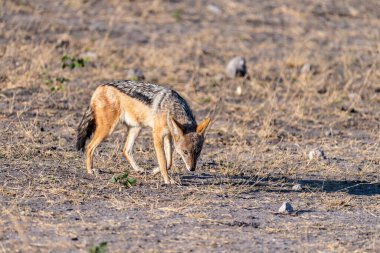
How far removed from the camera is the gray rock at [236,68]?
1638 centimetres

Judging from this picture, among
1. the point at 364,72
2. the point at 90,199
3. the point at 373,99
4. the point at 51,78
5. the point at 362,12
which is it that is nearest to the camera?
the point at 90,199

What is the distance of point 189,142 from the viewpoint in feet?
31.1

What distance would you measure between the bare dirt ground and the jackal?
1.17 ft

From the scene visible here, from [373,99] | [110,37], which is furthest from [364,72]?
[110,37]

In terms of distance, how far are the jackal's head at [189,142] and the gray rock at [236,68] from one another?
685 cm

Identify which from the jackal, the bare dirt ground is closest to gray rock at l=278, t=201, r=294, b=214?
the bare dirt ground

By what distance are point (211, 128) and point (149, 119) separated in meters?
3.22

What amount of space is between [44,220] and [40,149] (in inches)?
124

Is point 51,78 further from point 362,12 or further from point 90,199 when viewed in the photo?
point 362,12

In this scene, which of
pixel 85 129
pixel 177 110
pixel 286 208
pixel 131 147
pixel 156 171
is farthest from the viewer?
pixel 131 147

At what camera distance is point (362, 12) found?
2372cm

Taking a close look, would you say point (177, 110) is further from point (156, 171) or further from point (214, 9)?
A: point (214, 9)

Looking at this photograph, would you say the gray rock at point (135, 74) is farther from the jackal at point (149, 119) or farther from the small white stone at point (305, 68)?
→ the jackal at point (149, 119)

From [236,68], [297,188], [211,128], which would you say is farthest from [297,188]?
[236,68]
